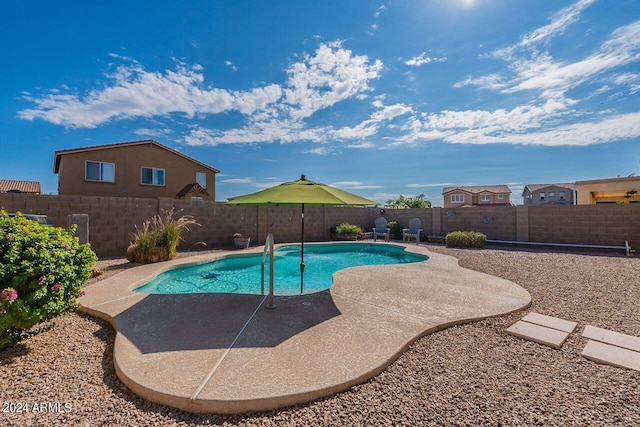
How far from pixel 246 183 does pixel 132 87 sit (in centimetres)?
1766

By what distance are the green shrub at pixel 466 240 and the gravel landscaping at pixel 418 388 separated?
8282 mm

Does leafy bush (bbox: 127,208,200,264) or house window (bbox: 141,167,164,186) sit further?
house window (bbox: 141,167,164,186)

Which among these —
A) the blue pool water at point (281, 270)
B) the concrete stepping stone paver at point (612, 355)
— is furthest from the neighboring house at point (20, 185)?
the concrete stepping stone paver at point (612, 355)

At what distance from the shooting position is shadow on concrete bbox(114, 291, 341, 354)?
300 cm

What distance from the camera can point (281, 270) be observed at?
28.5ft

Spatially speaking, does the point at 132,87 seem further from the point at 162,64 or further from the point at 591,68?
the point at 591,68

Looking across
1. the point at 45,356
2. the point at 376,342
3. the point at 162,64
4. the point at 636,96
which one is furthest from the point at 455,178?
the point at 45,356

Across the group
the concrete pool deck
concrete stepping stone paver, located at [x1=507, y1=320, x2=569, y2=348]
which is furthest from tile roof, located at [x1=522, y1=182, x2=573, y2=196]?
concrete stepping stone paver, located at [x1=507, y1=320, x2=569, y2=348]

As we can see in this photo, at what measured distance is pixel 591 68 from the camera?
27.1 feet

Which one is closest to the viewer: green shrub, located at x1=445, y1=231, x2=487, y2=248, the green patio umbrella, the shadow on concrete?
the shadow on concrete

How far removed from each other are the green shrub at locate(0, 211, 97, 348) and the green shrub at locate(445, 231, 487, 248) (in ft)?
41.0

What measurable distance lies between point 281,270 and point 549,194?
45.0 metres

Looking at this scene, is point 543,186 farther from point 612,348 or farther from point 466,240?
point 612,348

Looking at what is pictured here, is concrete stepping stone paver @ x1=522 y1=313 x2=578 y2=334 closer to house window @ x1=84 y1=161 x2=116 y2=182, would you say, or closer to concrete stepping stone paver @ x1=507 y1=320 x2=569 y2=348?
concrete stepping stone paver @ x1=507 y1=320 x2=569 y2=348
